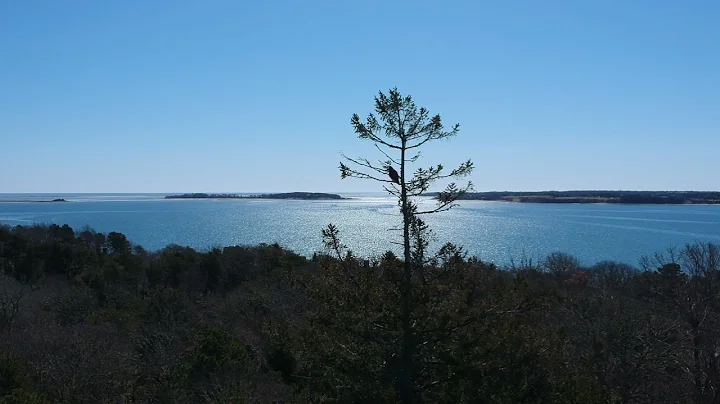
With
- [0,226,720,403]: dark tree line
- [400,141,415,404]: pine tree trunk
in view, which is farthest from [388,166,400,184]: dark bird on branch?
[0,226,720,403]: dark tree line

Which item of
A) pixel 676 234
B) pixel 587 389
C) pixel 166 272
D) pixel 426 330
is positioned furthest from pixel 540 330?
pixel 676 234

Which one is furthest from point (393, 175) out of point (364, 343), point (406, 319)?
point (364, 343)

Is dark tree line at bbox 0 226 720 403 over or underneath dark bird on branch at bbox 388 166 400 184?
underneath

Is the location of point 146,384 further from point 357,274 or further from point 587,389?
Answer: point 587,389

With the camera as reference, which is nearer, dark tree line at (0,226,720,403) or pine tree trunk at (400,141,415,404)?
pine tree trunk at (400,141,415,404)

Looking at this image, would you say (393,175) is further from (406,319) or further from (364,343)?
(364,343)

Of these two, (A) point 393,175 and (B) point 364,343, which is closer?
(A) point 393,175

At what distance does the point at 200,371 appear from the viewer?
589 inches

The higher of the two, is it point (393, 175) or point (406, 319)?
point (393, 175)

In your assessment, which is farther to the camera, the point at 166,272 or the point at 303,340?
the point at 166,272

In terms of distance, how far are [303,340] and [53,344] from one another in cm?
1015

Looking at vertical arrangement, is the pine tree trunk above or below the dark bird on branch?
below

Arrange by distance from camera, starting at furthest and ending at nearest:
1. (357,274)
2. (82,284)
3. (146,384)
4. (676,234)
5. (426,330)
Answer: (676,234), (82,284), (146,384), (357,274), (426,330)

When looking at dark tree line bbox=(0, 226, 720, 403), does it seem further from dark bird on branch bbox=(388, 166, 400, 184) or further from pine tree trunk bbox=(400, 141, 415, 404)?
dark bird on branch bbox=(388, 166, 400, 184)
